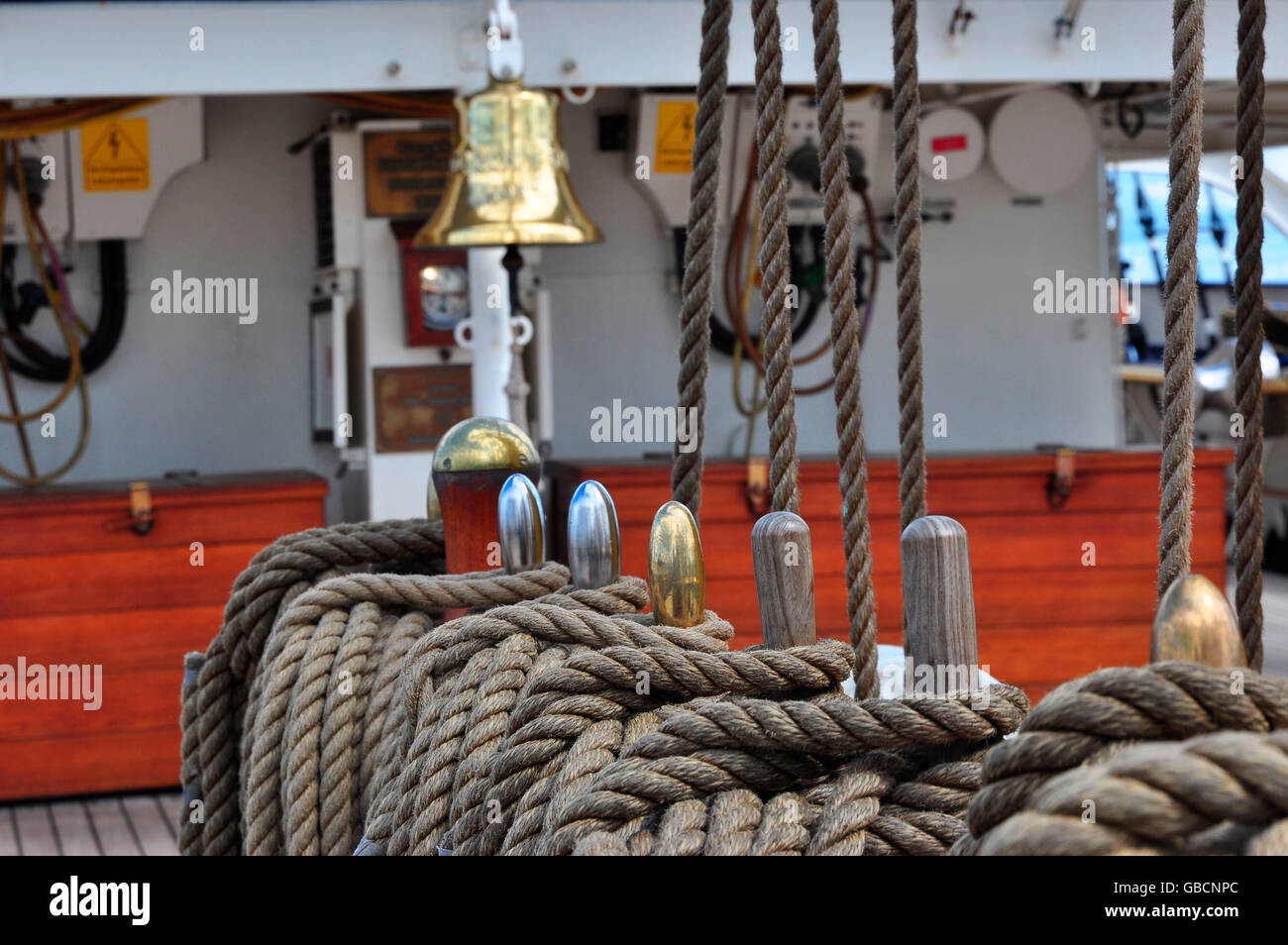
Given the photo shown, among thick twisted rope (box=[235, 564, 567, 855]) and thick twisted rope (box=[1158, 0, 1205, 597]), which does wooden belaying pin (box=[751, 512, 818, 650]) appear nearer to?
thick twisted rope (box=[1158, 0, 1205, 597])

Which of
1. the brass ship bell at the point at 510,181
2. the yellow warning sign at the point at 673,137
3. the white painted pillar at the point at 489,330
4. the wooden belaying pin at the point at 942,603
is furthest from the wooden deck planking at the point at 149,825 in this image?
the wooden belaying pin at the point at 942,603

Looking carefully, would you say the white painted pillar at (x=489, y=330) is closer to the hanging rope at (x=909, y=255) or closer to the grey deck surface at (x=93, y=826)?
the grey deck surface at (x=93, y=826)

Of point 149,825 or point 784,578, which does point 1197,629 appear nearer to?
point 784,578

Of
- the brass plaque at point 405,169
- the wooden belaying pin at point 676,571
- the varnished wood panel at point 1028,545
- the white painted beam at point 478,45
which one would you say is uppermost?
the white painted beam at point 478,45

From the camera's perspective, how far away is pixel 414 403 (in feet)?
17.9

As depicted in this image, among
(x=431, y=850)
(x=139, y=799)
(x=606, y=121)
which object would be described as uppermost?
(x=606, y=121)

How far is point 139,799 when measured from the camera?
480 centimetres

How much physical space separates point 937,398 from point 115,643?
335 centimetres

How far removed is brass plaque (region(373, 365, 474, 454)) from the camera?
17.8ft

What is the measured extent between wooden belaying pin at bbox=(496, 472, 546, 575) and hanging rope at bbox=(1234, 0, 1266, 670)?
1.98ft

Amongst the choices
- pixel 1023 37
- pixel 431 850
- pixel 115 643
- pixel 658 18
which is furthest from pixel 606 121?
pixel 431 850

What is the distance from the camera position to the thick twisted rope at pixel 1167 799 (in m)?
0.60

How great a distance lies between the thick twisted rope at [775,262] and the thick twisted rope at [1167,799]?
51cm
